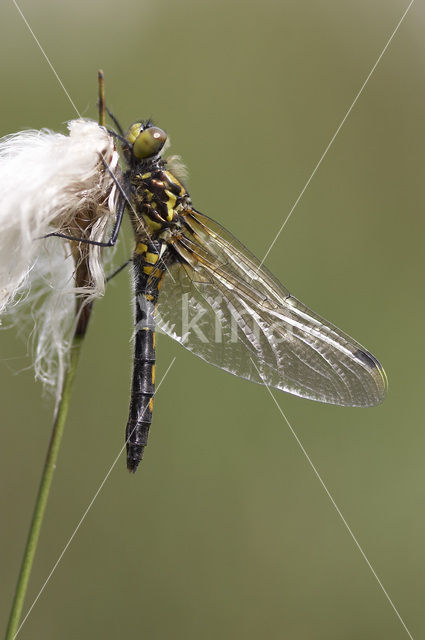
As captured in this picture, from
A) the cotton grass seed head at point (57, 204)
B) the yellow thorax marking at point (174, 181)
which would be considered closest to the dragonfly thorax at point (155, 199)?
the yellow thorax marking at point (174, 181)

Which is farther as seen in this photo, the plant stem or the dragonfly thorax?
the dragonfly thorax

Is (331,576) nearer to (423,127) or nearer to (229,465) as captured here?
(229,465)

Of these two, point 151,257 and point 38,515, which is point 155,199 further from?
point 38,515

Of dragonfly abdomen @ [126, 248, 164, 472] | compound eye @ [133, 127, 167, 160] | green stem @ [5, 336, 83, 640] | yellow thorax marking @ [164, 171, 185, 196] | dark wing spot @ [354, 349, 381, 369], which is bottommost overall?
green stem @ [5, 336, 83, 640]

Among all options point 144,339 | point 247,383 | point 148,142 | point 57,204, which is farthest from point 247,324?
point 247,383

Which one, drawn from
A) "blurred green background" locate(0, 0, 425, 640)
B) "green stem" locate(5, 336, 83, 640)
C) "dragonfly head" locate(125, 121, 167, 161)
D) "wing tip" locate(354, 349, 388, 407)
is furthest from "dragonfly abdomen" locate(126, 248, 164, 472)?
"wing tip" locate(354, 349, 388, 407)

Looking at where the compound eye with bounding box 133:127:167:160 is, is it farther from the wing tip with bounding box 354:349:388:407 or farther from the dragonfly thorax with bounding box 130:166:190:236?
the wing tip with bounding box 354:349:388:407

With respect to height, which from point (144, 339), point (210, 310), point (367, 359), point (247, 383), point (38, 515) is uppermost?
point (367, 359)
